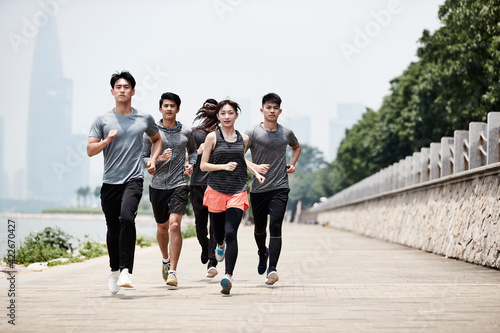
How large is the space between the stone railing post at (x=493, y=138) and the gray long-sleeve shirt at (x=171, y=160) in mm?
5711

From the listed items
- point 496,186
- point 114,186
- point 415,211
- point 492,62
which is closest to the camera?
point 114,186

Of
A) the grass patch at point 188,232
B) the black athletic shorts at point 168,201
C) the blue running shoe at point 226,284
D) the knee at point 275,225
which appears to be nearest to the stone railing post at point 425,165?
the knee at point 275,225

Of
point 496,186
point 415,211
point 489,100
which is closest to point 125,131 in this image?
point 496,186

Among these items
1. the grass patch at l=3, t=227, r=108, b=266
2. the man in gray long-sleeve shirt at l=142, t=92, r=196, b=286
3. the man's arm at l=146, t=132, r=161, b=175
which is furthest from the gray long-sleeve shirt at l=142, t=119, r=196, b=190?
the grass patch at l=3, t=227, r=108, b=266

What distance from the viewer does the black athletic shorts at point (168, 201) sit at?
8.38 m

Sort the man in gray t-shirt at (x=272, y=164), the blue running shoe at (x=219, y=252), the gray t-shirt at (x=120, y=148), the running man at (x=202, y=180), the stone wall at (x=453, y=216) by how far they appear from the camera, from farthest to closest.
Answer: the stone wall at (x=453, y=216), the running man at (x=202, y=180), the blue running shoe at (x=219, y=252), the man in gray t-shirt at (x=272, y=164), the gray t-shirt at (x=120, y=148)

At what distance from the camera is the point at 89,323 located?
5.72 metres

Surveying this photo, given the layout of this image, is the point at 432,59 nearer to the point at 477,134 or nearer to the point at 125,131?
the point at 477,134

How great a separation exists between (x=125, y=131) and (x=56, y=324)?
2522 mm

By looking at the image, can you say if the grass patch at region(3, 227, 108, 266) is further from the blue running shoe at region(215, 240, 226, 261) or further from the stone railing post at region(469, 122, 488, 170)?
the stone railing post at region(469, 122, 488, 170)

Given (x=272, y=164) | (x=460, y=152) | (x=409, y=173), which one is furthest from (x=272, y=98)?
(x=409, y=173)

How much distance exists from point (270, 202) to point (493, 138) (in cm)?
524

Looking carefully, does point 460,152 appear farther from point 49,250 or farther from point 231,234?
point 49,250

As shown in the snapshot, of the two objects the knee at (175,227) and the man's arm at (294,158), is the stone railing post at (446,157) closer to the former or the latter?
the man's arm at (294,158)
